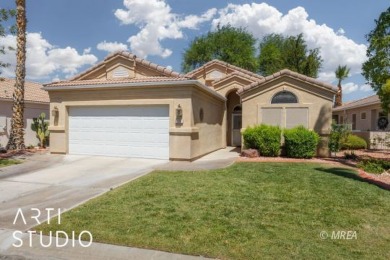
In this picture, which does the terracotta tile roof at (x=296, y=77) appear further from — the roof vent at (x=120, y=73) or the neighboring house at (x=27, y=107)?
the neighboring house at (x=27, y=107)

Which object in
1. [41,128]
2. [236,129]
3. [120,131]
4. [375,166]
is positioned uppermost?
[236,129]

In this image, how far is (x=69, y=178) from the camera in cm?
926

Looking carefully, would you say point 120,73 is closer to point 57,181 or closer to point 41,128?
point 41,128

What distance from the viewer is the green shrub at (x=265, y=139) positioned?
14125 mm

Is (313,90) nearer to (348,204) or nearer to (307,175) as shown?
(307,175)

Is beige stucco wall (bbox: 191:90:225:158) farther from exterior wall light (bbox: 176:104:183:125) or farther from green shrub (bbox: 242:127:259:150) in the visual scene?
green shrub (bbox: 242:127:259:150)

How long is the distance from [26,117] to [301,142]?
54.7 ft

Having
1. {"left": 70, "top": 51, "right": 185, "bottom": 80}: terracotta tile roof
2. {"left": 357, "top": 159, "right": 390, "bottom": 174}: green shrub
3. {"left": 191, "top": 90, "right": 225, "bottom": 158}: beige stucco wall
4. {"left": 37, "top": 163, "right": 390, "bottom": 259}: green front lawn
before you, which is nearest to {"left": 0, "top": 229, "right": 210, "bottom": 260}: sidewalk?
{"left": 37, "top": 163, "right": 390, "bottom": 259}: green front lawn

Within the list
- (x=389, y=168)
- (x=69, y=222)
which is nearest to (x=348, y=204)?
(x=69, y=222)

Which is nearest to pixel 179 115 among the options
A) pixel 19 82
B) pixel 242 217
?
pixel 242 217

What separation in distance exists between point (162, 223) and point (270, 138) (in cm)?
967

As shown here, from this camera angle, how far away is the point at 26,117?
19.2 m

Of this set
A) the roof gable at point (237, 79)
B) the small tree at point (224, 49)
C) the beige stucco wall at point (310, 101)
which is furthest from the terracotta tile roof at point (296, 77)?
the small tree at point (224, 49)

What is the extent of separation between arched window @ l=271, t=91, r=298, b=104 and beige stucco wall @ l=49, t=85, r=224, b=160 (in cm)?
338
